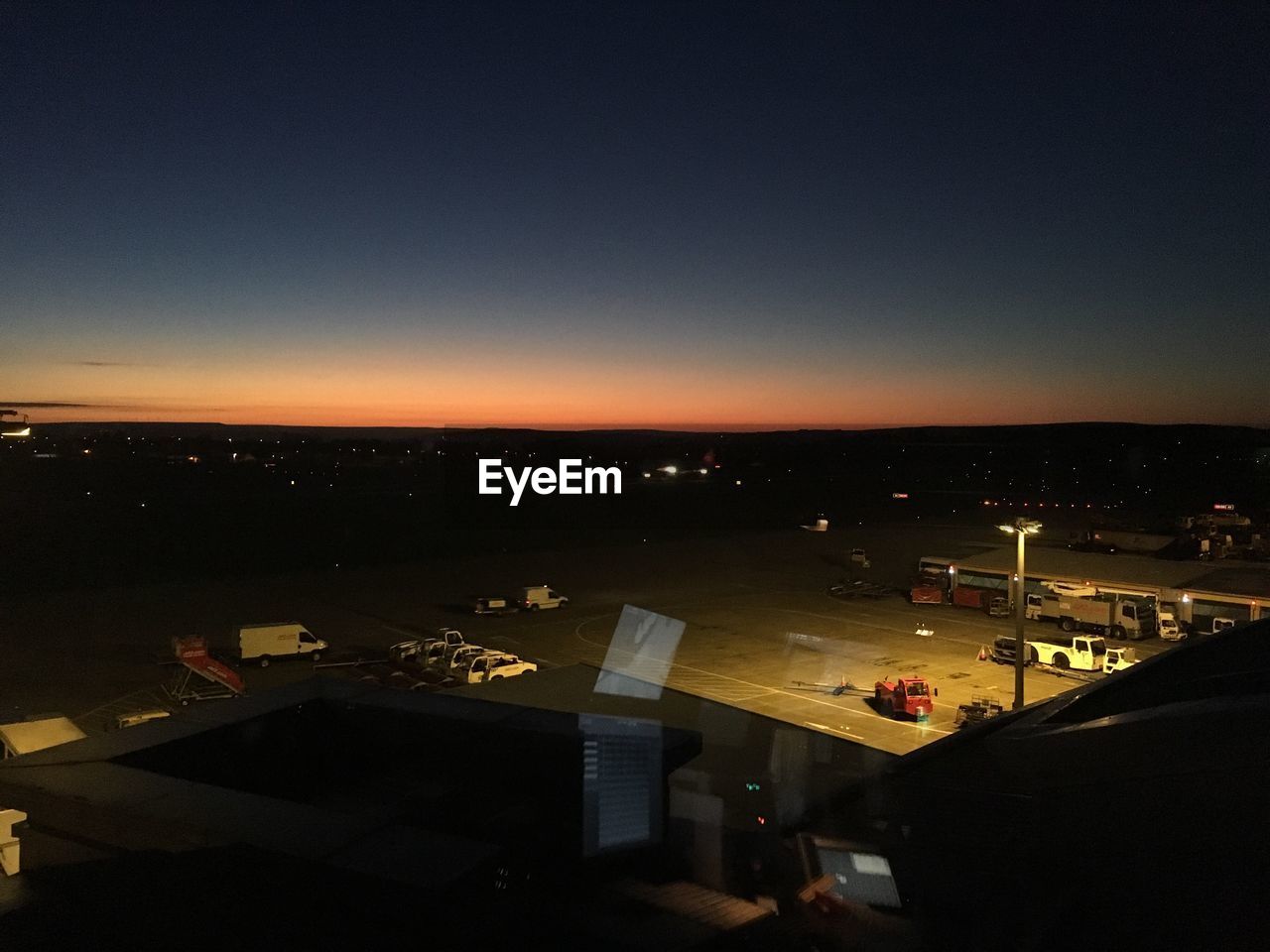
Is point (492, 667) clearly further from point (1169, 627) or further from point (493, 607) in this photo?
point (1169, 627)

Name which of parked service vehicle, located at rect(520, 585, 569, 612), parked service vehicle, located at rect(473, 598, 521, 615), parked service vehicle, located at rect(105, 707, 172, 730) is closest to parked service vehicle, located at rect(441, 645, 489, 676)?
parked service vehicle, located at rect(105, 707, 172, 730)

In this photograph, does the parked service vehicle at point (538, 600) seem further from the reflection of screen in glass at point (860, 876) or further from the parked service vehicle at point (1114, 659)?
the reflection of screen in glass at point (860, 876)

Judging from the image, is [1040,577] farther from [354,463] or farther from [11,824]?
[354,463]

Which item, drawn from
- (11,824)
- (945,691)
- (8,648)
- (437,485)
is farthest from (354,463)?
(11,824)

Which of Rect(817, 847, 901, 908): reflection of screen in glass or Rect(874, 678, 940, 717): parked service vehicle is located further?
Rect(874, 678, 940, 717): parked service vehicle

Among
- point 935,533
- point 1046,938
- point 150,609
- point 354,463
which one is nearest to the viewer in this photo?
point 1046,938

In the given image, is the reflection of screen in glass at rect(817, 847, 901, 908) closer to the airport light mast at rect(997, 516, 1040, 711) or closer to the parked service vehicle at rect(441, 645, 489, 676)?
the airport light mast at rect(997, 516, 1040, 711)

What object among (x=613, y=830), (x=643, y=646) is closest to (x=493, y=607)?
(x=643, y=646)
